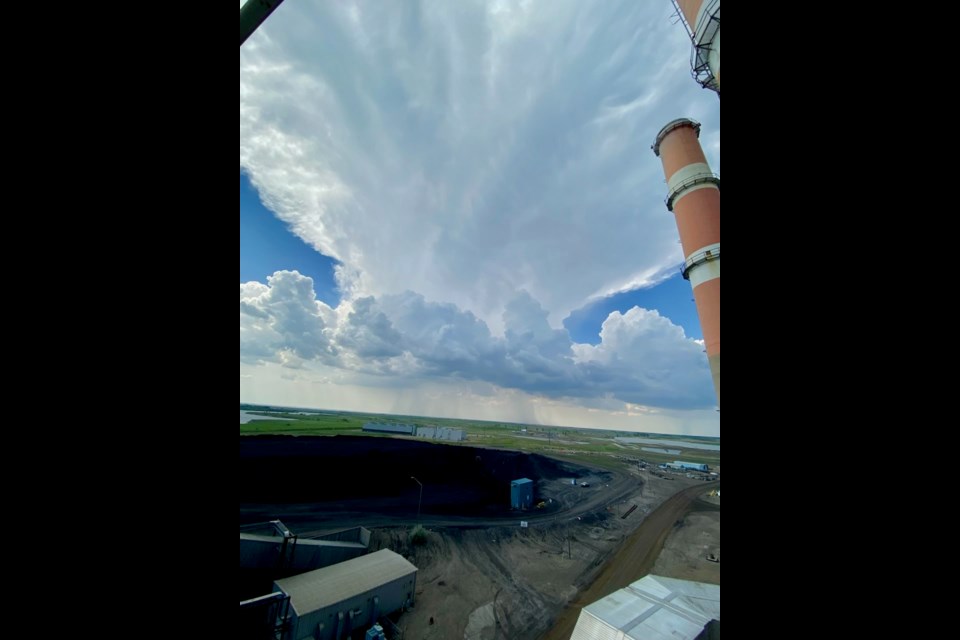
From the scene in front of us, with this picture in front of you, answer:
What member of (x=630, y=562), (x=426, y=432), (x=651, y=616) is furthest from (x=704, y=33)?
(x=426, y=432)

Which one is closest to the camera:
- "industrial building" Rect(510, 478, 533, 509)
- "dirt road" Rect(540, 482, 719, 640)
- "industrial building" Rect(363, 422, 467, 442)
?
"dirt road" Rect(540, 482, 719, 640)

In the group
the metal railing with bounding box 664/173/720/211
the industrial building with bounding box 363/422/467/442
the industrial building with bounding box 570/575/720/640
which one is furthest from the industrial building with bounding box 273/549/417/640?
the industrial building with bounding box 363/422/467/442

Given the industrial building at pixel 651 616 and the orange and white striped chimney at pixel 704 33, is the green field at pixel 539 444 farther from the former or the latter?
the orange and white striped chimney at pixel 704 33

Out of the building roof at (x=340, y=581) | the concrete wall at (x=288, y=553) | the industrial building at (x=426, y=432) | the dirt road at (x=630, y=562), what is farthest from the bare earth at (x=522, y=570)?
the industrial building at (x=426, y=432)

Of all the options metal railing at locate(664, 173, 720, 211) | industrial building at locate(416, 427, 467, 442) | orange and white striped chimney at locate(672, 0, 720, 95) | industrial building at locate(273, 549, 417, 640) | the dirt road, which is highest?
orange and white striped chimney at locate(672, 0, 720, 95)

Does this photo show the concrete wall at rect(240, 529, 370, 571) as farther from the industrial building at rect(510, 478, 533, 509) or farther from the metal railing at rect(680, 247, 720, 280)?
the metal railing at rect(680, 247, 720, 280)

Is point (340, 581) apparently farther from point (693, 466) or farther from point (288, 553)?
point (693, 466)
